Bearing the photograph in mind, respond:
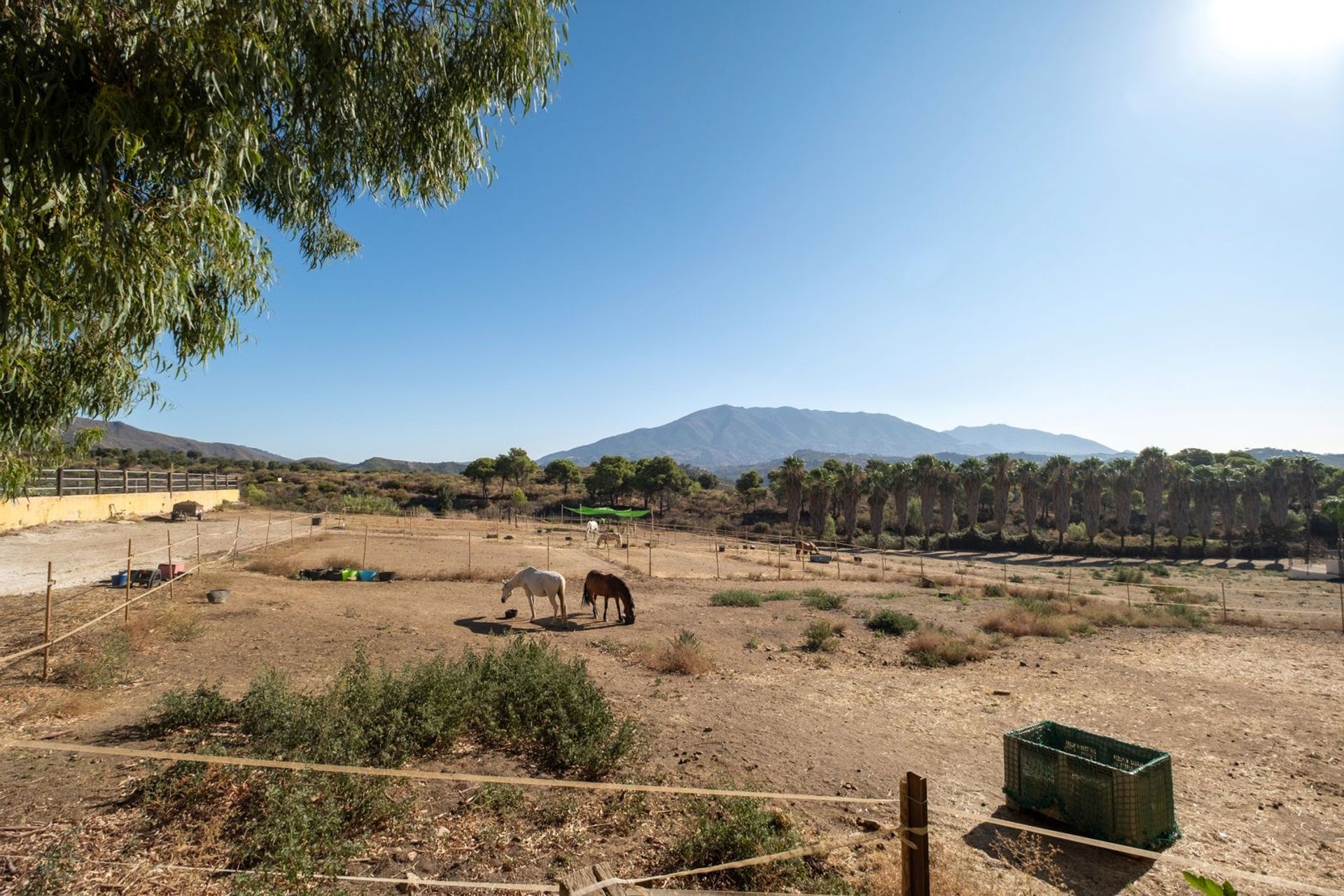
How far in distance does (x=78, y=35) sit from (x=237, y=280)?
2009 millimetres

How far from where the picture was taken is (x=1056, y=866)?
199 inches

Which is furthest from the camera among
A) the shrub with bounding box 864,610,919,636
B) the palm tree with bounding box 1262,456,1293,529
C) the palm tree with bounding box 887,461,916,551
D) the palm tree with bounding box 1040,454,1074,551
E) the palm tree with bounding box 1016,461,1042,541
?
the palm tree with bounding box 1016,461,1042,541

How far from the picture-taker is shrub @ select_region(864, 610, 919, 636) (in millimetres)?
14469

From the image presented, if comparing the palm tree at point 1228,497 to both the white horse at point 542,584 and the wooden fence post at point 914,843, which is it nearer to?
the white horse at point 542,584

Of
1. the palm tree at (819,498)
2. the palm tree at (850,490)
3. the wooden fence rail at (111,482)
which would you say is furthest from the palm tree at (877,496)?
the wooden fence rail at (111,482)

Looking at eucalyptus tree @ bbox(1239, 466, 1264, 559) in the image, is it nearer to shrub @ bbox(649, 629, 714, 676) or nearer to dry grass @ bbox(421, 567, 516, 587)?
shrub @ bbox(649, 629, 714, 676)

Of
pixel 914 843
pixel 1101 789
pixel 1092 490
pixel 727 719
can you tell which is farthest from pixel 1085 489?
pixel 914 843

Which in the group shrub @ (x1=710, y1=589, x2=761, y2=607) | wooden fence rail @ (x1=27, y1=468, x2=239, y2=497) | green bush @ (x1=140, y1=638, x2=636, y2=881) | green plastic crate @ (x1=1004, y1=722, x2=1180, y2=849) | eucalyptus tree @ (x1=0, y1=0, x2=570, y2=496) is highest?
eucalyptus tree @ (x1=0, y1=0, x2=570, y2=496)

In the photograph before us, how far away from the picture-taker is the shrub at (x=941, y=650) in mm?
11809

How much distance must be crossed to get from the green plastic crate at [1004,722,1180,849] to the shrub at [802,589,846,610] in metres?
11.8

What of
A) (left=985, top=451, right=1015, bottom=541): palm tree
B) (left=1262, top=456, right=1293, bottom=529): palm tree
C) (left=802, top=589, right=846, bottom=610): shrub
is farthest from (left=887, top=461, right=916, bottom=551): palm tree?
(left=802, top=589, right=846, bottom=610): shrub

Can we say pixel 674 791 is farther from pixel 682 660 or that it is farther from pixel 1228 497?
pixel 1228 497

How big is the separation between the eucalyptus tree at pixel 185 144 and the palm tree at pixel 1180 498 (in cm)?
6534

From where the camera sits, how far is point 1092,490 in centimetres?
5481
